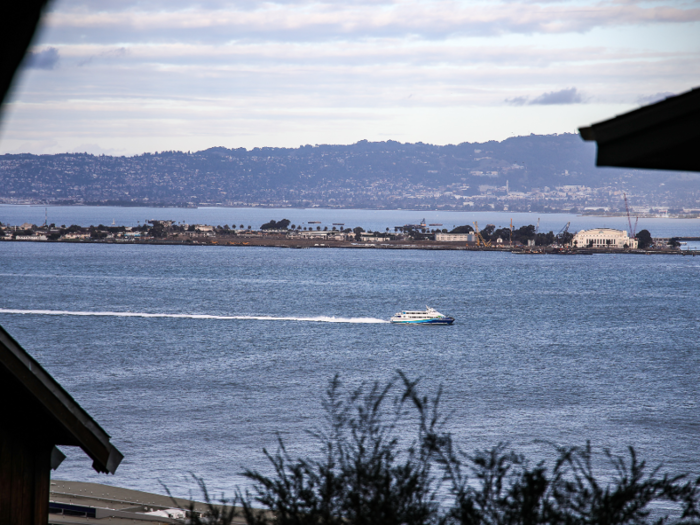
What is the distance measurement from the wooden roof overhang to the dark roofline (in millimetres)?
3318

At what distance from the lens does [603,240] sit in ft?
542

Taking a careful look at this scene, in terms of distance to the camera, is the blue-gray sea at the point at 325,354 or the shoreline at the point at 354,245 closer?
the blue-gray sea at the point at 325,354

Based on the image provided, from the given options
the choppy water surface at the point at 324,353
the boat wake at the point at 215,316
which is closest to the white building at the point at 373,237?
the choppy water surface at the point at 324,353

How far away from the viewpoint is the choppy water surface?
32312mm

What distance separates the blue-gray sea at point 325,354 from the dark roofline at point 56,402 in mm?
8140

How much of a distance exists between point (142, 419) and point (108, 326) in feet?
92.6

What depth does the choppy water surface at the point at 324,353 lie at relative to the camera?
106 ft

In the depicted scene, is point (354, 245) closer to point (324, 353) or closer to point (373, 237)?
point (373, 237)

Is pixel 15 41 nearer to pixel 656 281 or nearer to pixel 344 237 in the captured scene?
pixel 656 281

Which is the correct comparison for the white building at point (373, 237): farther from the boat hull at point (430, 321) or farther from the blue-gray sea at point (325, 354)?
the boat hull at point (430, 321)

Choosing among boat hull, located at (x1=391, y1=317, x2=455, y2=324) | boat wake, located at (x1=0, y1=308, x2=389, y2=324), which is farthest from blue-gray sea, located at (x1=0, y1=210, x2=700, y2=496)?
boat hull, located at (x1=391, y1=317, x2=455, y2=324)

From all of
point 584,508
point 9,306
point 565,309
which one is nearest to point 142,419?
point 584,508

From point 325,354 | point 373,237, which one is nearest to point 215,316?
point 325,354

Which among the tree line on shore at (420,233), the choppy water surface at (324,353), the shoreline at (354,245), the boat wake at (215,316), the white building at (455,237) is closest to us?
the choppy water surface at (324,353)
